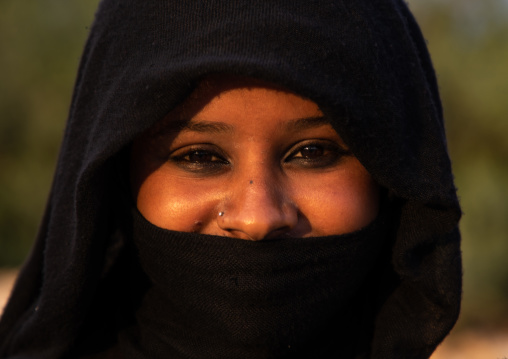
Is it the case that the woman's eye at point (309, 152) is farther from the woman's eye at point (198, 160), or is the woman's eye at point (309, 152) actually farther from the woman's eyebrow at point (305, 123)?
the woman's eye at point (198, 160)

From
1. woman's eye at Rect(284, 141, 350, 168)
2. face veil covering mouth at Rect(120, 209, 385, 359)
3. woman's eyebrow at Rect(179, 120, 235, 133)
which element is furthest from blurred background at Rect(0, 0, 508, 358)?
woman's eyebrow at Rect(179, 120, 235, 133)

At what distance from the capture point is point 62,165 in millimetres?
2355

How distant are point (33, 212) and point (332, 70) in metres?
10.4

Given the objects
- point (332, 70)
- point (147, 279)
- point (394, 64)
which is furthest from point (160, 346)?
point (394, 64)

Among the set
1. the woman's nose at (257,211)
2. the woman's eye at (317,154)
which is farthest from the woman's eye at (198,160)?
the woman's eye at (317,154)

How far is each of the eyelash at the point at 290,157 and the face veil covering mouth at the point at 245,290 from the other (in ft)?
0.81

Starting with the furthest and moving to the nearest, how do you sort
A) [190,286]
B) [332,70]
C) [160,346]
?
1. [160,346]
2. [190,286]
3. [332,70]

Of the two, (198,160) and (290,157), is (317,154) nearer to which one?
(290,157)

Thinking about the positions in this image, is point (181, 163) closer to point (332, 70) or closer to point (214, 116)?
point (214, 116)

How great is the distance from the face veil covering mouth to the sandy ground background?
5427 millimetres

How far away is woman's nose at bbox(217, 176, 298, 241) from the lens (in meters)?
1.91

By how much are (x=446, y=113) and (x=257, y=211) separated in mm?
8906

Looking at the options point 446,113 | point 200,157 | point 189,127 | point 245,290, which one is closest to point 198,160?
point 200,157

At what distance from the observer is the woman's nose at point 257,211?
6.25ft
